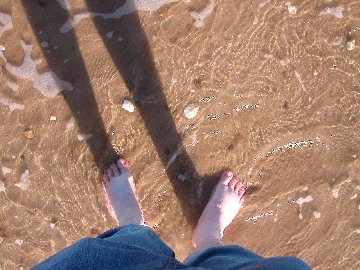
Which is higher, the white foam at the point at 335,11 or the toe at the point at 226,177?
the white foam at the point at 335,11

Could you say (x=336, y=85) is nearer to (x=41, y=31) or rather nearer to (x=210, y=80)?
(x=210, y=80)

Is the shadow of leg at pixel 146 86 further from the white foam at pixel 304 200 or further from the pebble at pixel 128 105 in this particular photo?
the white foam at pixel 304 200

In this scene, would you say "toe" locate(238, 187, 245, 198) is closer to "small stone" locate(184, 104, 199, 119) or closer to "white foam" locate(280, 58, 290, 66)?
"small stone" locate(184, 104, 199, 119)

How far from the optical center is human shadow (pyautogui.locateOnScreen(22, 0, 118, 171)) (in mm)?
2828

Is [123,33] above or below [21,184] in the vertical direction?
above

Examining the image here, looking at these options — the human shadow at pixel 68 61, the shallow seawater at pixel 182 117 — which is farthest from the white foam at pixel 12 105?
the human shadow at pixel 68 61

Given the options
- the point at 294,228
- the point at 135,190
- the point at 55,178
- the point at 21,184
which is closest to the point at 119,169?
the point at 135,190

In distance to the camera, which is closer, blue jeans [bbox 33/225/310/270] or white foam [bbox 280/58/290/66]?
blue jeans [bbox 33/225/310/270]

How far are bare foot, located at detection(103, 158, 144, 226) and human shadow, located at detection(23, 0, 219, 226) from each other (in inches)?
4.5

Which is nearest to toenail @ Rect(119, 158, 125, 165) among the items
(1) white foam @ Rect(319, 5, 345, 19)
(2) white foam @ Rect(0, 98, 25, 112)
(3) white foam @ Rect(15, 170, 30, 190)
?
(3) white foam @ Rect(15, 170, 30, 190)

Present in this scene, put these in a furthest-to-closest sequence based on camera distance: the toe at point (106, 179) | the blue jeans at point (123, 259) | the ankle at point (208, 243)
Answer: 1. the toe at point (106, 179)
2. the ankle at point (208, 243)
3. the blue jeans at point (123, 259)

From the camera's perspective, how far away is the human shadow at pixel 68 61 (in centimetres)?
283

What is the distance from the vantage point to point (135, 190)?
296 cm

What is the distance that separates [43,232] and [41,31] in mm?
1321
